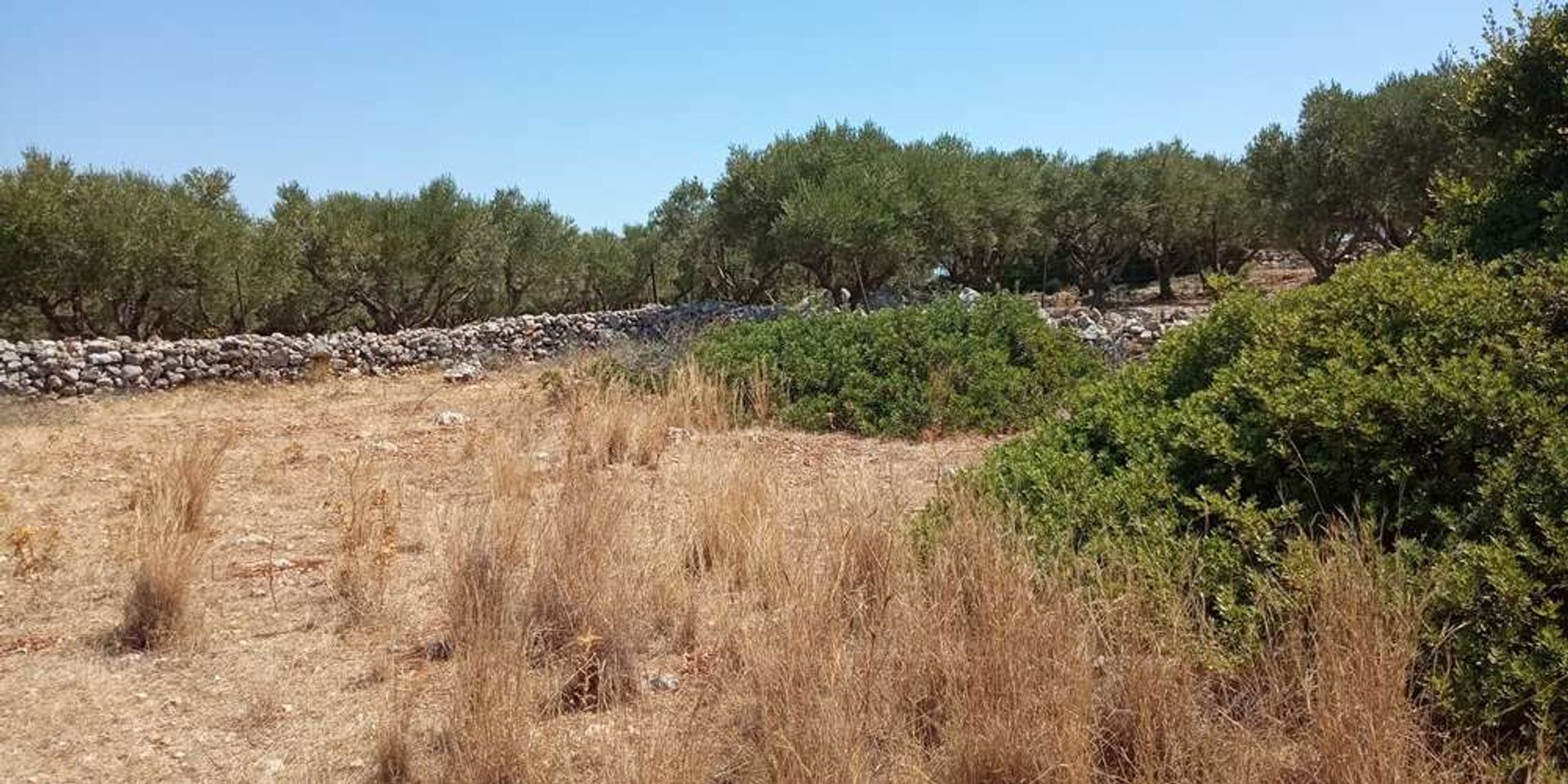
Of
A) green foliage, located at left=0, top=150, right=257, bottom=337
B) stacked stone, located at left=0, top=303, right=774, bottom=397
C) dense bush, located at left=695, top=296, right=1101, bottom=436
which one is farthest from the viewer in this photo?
green foliage, located at left=0, top=150, right=257, bottom=337

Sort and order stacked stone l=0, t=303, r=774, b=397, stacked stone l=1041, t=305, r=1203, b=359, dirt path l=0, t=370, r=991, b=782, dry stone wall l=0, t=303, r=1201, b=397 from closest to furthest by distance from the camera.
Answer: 1. dirt path l=0, t=370, r=991, b=782
2. stacked stone l=1041, t=305, r=1203, b=359
3. dry stone wall l=0, t=303, r=1201, b=397
4. stacked stone l=0, t=303, r=774, b=397

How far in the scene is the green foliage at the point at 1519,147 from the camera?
4930 mm

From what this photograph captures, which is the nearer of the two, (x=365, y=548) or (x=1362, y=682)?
(x=1362, y=682)

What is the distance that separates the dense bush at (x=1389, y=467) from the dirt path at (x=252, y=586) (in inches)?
42.7

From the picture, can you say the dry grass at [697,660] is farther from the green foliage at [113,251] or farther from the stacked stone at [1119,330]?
the green foliage at [113,251]

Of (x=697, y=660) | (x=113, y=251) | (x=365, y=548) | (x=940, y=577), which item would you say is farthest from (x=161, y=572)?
(x=113, y=251)

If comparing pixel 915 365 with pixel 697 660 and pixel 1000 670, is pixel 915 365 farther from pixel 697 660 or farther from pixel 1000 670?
pixel 1000 670

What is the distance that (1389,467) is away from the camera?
9.33ft

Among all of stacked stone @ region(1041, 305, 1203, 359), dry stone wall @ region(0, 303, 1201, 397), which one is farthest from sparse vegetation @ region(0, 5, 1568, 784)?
dry stone wall @ region(0, 303, 1201, 397)

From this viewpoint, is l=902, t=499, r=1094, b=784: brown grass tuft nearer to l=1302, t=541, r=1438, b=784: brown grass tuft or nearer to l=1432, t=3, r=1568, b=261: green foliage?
l=1302, t=541, r=1438, b=784: brown grass tuft

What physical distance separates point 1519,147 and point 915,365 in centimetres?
443

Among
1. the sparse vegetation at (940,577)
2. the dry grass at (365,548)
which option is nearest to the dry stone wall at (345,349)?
the sparse vegetation at (940,577)

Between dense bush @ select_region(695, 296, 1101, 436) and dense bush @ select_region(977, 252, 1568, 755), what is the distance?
152 inches

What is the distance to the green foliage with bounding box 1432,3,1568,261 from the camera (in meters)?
4.93
